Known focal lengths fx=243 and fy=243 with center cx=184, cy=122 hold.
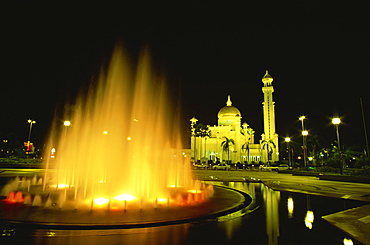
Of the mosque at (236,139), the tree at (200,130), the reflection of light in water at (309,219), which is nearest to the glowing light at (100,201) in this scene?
the reflection of light in water at (309,219)

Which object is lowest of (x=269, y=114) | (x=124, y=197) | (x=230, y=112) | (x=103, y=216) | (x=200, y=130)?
(x=103, y=216)

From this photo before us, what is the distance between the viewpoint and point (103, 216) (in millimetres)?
7797

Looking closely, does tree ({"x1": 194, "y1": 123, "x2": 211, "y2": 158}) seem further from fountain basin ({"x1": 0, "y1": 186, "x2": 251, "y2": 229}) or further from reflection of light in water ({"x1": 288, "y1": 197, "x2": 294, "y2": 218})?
fountain basin ({"x1": 0, "y1": 186, "x2": 251, "y2": 229})

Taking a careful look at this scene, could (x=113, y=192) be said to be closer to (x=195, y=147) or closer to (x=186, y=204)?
(x=186, y=204)

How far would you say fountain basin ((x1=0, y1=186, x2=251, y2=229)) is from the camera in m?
6.97

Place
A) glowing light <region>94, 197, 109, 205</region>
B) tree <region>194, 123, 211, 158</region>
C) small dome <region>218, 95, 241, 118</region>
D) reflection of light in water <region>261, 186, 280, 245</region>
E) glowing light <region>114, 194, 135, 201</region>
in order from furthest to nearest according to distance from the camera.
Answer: small dome <region>218, 95, 241, 118</region> → tree <region>194, 123, 211, 158</region> → glowing light <region>114, 194, 135, 201</region> → glowing light <region>94, 197, 109, 205</region> → reflection of light in water <region>261, 186, 280, 245</region>

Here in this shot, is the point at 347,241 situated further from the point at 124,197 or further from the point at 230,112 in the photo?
the point at 230,112

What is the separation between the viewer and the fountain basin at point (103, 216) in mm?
6969

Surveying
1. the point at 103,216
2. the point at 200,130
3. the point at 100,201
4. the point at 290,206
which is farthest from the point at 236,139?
the point at 103,216

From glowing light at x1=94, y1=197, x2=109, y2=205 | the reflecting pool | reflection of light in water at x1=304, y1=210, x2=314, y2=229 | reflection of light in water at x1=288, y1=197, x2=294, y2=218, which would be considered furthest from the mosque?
the reflecting pool

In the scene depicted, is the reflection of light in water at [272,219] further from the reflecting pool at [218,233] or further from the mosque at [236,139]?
the mosque at [236,139]

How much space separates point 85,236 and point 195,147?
2812 inches

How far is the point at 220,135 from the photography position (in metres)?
79.4

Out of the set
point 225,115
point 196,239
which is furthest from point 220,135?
point 196,239
